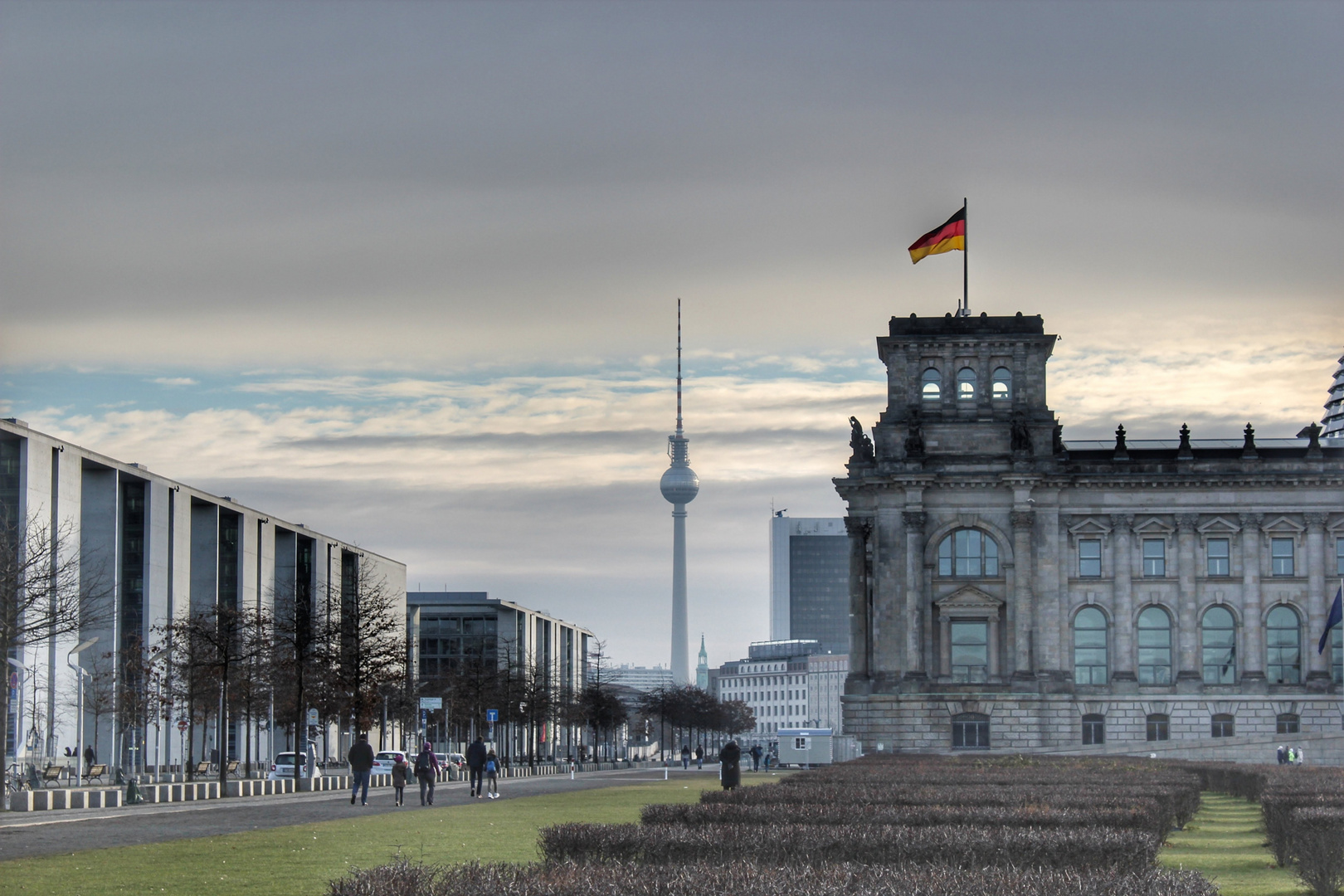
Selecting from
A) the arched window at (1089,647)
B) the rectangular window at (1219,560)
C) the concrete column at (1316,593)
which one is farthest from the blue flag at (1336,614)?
the arched window at (1089,647)

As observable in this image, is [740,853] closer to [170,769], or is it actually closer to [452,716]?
[170,769]

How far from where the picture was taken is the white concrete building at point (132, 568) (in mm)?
101438

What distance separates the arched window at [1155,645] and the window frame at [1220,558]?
3.98 m

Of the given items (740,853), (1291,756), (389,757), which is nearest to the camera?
(740,853)

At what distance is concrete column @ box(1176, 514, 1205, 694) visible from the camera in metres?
110

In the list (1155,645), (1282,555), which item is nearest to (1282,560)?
(1282,555)

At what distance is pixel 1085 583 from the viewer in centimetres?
11150

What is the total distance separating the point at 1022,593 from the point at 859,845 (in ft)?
298

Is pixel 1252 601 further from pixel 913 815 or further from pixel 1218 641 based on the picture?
pixel 913 815

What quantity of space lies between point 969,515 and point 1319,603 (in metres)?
22.6

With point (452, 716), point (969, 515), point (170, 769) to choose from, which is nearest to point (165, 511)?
point (170, 769)

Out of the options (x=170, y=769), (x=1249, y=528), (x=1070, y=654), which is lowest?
(x=170, y=769)

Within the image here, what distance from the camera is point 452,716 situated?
154 metres

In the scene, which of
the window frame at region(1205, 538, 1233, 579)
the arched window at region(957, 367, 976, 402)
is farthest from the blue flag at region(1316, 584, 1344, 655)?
the arched window at region(957, 367, 976, 402)
